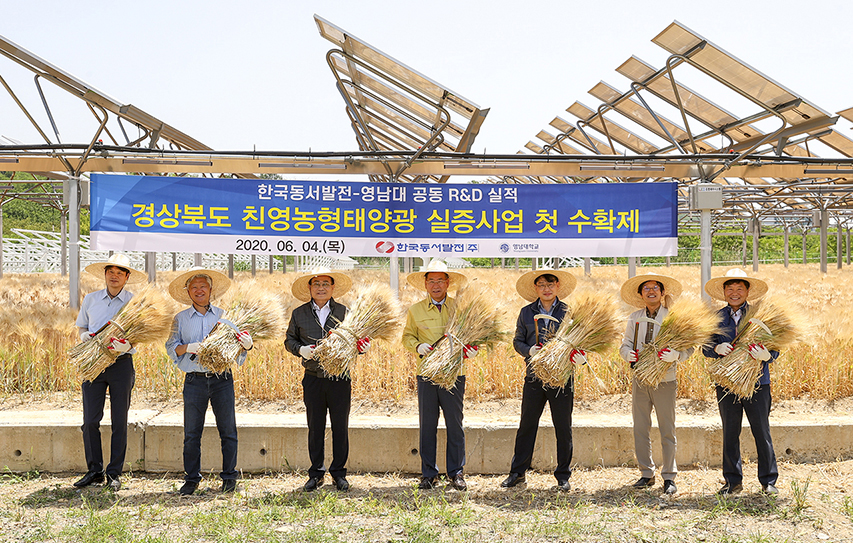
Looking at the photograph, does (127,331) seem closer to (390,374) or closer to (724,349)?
(390,374)

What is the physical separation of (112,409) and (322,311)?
1.68 m

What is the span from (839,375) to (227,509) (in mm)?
5699

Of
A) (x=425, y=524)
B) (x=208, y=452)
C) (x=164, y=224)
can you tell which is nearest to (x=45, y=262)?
(x=164, y=224)

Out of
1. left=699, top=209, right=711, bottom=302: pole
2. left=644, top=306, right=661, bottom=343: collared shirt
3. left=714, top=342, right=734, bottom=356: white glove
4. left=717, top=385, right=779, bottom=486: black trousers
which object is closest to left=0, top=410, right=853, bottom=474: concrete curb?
left=717, top=385, right=779, bottom=486: black trousers

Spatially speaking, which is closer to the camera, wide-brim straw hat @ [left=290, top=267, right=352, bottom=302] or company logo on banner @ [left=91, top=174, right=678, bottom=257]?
wide-brim straw hat @ [left=290, top=267, right=352, bottom=302]

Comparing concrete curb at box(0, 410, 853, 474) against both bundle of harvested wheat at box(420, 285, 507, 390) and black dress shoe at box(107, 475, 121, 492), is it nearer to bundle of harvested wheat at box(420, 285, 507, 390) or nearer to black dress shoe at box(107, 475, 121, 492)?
black dress shoe at box(107, 475, 121, 492)

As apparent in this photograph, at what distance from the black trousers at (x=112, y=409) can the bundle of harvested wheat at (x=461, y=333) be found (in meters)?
2.19

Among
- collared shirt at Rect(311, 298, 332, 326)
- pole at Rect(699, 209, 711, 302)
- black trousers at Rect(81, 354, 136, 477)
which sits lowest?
black trousers at Rect(81, 354, 136, 477)

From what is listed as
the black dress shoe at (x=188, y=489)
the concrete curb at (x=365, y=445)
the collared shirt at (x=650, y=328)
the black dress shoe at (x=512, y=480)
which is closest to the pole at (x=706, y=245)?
the concrete curb at (x=365, y=445)

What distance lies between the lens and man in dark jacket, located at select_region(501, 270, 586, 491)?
14.4ft

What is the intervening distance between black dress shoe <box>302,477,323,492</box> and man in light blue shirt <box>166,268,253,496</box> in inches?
20.6

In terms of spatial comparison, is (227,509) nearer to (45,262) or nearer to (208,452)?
(208,452)

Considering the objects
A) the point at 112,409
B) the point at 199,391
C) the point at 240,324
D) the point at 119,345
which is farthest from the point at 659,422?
the point at 112,409

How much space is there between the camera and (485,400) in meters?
5.89
